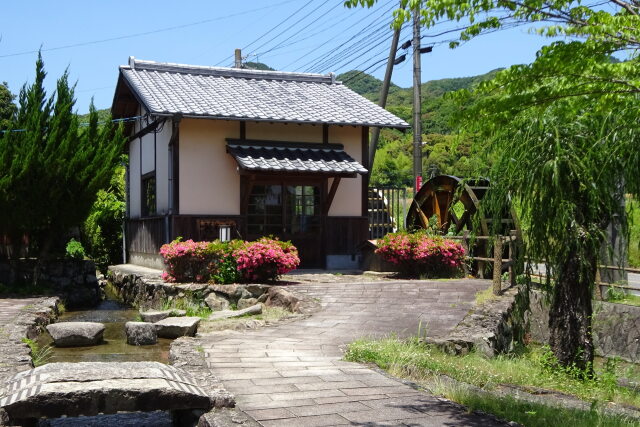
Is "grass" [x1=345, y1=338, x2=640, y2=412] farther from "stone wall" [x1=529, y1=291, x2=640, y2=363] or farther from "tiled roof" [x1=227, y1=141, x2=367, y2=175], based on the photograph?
"tiled roof" [x1=227, y1=141, x2=367, y2=175]

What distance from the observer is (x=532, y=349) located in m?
11.5

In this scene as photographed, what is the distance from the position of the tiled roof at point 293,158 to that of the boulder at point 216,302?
135 inches

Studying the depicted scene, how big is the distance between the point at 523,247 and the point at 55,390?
520cm

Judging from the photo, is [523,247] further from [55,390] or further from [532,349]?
[55,390]

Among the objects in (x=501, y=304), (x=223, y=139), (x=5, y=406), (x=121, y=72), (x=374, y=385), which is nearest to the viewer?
(x=5, y=406)

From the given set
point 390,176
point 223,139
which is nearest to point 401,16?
point 223,139

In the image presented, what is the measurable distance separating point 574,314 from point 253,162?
9233 mm

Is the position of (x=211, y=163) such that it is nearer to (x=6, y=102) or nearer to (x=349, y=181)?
(x=349, y=181)

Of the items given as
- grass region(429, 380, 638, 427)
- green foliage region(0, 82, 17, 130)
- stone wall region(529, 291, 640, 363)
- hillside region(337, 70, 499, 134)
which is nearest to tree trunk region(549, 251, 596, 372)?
grass region(429, 380, 638, 427)

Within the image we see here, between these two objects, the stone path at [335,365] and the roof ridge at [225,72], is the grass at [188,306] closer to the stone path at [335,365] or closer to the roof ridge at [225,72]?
the stone path at [335,365]

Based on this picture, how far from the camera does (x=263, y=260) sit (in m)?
13.5

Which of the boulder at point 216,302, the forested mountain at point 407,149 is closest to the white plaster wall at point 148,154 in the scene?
the boulder at point 216,302

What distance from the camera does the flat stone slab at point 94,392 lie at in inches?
200

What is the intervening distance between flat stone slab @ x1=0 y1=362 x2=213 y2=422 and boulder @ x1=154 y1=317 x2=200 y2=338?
13.8ft
